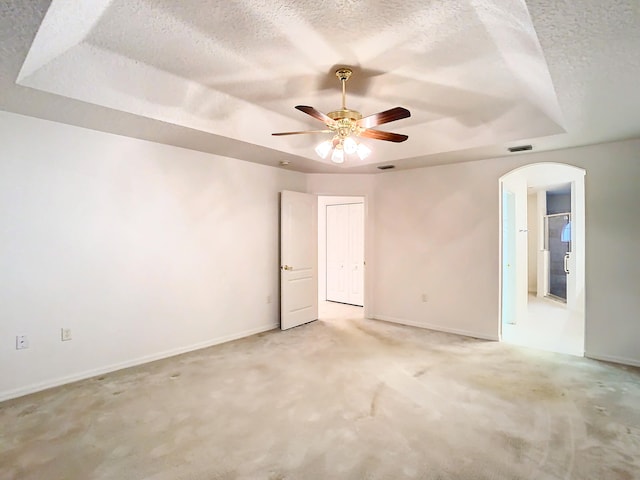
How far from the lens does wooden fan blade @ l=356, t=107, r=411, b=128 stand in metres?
2.55

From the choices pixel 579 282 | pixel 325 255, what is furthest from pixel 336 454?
pixel 579 282

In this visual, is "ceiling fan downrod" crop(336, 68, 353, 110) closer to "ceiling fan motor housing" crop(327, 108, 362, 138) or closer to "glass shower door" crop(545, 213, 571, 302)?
"ceiling fan motor housing" crop(327, 108, 362, 138)

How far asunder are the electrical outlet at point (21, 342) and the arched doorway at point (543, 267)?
17.1ft

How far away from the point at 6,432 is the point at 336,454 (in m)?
2.29

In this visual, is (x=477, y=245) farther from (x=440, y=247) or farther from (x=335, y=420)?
(x=335, y=420)

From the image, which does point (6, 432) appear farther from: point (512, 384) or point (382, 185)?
point (382, 185)

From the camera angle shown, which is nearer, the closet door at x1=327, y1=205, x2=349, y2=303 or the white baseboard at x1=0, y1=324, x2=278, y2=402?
the white baseboard at x1=0, y1=324, x2=278, y2=402

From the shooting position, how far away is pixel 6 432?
2.46m

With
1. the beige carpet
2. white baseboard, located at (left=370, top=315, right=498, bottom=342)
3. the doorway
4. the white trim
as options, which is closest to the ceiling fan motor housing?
the beige carpet

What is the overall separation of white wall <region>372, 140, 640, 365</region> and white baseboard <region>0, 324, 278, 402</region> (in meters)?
2.45

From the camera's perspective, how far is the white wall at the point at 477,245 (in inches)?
151

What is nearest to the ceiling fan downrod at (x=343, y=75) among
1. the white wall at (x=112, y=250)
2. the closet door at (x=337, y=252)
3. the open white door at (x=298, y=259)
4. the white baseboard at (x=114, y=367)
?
the white wall at (x=112, y=250)

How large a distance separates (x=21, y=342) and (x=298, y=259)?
3344 millimetres

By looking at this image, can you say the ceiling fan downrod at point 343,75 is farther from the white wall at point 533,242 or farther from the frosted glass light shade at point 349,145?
the white wall at point 533,242
